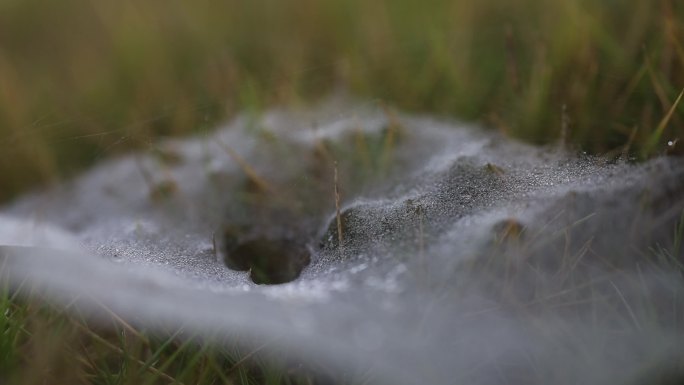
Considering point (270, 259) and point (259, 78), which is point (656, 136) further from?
point (259, 78)

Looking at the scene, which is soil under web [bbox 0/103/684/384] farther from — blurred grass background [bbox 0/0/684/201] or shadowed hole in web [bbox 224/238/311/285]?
blurred grass background [bbox 0/0/684/201]

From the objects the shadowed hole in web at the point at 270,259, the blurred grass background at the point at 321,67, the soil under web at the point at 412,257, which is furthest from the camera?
the blurred grass background at the point at 321,67

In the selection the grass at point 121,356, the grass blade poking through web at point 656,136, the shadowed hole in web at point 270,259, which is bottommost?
the grass at point 121,356

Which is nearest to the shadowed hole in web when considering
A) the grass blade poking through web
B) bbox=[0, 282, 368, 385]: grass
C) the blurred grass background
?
bbox=[0, 282, 368, 385]: grass

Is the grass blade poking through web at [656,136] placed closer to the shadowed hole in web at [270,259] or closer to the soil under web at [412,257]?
the soil under web at [412,257]

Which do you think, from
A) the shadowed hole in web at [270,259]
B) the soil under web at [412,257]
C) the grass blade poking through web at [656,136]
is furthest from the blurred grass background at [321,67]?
the shadowed hole in web at [270,259]

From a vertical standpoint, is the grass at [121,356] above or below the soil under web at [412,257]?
below

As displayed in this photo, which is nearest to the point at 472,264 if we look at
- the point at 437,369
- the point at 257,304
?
the point at 437,369

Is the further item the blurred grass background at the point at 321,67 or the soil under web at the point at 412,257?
the blurred grass background at the point at 321,67

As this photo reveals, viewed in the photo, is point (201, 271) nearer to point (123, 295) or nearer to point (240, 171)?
point (123, 295)
